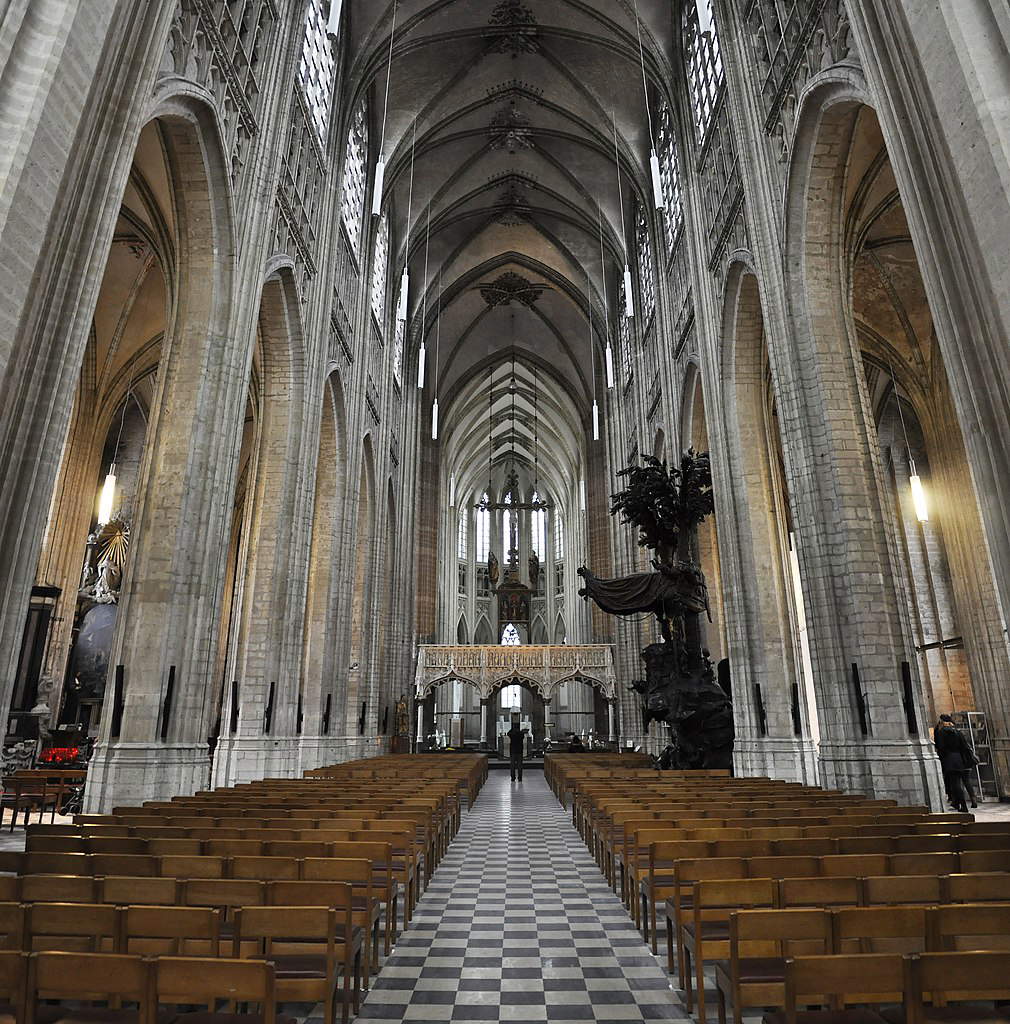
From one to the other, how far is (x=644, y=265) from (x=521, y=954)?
2075 centimetres

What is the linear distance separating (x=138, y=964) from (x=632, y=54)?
20176 millimetres

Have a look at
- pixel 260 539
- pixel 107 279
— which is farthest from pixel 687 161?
pixel 107 279

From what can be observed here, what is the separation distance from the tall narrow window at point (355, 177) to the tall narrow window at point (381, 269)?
1853 millimetres

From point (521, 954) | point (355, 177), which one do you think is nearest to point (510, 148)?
point (355, 177)

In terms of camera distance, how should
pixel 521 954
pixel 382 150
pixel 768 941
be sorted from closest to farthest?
pixel 768 941
pixel 521 954
pixel 382 150

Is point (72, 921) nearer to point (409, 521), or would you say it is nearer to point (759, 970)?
point (759, 970)

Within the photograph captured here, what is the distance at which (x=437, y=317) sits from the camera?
92.2 ft

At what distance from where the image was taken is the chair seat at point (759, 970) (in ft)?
9.65

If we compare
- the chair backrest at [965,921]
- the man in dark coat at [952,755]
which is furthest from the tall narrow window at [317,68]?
the man in dark coat at [952,755]

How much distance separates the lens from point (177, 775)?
862cm

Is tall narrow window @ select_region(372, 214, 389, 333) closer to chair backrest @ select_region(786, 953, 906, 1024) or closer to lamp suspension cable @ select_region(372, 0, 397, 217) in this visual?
lamp suspension cable @ select_region(372, 0, 397, 217)

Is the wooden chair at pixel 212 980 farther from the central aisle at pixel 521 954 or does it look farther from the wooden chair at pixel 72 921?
the central aisle at pixel 521 954

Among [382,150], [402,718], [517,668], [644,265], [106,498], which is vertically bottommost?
[402,718]

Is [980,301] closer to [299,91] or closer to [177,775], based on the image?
[177,775]
